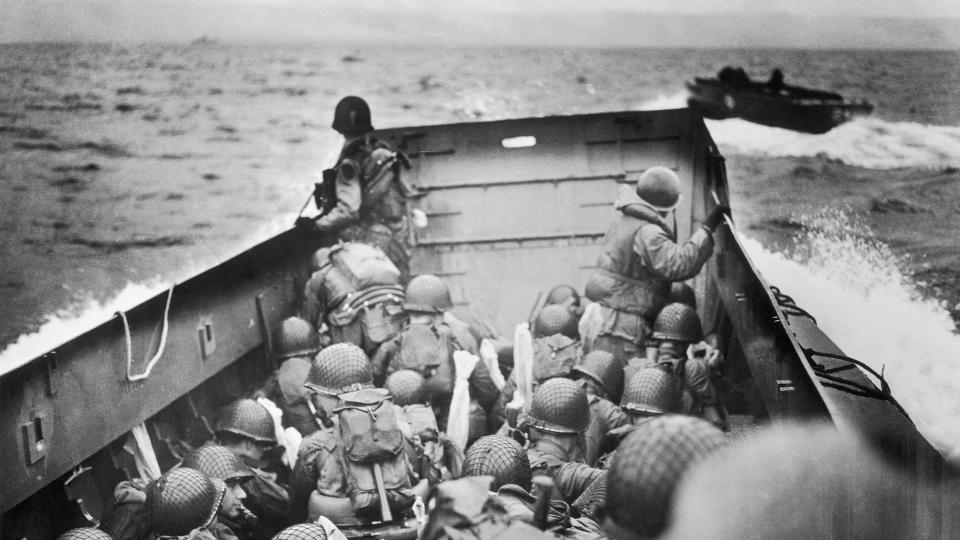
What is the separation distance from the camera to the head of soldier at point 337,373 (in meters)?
3.99

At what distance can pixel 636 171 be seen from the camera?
6285mm

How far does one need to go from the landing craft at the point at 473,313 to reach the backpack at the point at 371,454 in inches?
43.4

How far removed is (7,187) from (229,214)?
137 centimetres

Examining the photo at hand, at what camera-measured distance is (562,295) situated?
224 inches

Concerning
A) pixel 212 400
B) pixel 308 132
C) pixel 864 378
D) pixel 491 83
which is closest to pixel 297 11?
pixel 308 132

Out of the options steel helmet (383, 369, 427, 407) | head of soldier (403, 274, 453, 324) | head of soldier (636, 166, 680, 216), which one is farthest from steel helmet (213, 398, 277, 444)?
head of soldier (636, 166, 680, 216)

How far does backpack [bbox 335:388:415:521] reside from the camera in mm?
3459

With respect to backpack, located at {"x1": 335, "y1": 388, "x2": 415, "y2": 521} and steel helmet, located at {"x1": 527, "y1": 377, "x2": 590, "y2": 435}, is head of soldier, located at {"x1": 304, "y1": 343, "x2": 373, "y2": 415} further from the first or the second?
steel helmet, located at {"x1": 527, "y1": 377, "x2": 590, "y2": 435}

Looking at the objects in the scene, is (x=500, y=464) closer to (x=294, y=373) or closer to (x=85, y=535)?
(x=85, y=535)

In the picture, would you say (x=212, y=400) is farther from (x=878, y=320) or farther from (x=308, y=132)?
(x=878, y=320)

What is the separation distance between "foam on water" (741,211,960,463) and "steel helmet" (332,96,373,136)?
2.74 m

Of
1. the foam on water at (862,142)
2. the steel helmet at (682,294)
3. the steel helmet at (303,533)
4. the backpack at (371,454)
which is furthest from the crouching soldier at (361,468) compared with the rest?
the foam on water at (862,142)

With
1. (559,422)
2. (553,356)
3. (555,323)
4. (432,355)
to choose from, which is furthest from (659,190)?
(559,422)

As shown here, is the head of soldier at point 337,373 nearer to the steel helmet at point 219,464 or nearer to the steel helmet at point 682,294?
the steel helmet at point 219,464
